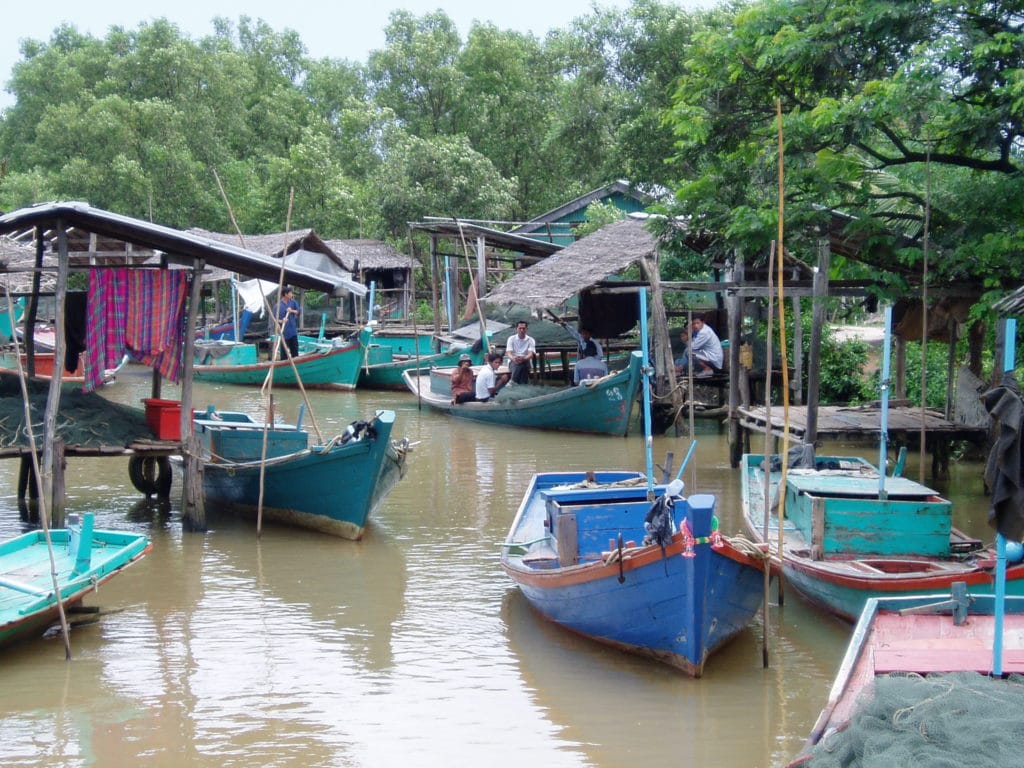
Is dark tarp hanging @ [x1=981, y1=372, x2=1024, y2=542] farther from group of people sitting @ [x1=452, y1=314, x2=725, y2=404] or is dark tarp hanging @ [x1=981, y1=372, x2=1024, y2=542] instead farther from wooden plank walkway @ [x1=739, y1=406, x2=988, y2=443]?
group of people sitting @ [x1=452, y1=314, x2=725, y2=404]

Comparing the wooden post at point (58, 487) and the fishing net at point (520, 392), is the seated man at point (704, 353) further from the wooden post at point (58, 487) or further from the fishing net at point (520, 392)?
the wooden post at point (58, 487)

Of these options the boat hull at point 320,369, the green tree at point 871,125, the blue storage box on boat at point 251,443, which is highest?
the green tree at point 871,125

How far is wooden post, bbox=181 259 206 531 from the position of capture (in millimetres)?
10344

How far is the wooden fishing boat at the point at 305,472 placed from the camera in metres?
10.1

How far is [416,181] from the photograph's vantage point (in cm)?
3022

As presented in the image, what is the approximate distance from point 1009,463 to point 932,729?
1.54m

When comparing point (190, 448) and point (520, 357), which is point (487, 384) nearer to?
point (520, 357)

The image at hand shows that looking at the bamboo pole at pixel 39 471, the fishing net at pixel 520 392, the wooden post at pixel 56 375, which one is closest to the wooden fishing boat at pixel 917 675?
the bamboo pole at pixel 39 471

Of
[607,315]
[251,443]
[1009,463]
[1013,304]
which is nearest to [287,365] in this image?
[607,315]

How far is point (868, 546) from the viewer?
7.80 metres

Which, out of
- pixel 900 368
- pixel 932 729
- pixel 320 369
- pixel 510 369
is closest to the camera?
pixel 932 729

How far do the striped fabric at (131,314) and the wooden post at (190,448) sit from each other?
0.75ft

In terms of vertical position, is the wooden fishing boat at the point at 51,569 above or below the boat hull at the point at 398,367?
below

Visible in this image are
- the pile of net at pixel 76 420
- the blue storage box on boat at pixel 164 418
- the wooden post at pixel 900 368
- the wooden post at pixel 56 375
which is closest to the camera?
the wooden post at pixel 56 375
